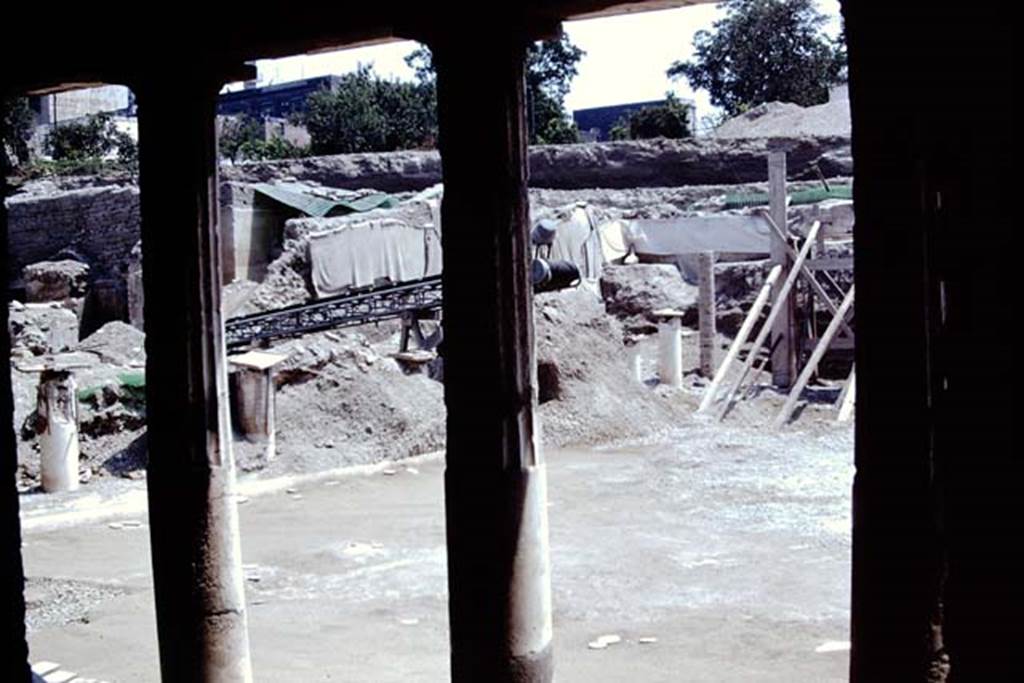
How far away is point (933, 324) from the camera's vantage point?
346cm

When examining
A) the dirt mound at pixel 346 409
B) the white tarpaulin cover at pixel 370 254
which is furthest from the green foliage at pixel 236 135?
the dirt mound at pixel 346 409

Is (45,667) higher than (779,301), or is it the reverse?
(779,301)

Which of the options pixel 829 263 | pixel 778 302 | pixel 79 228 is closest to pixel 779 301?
pixel 778 302

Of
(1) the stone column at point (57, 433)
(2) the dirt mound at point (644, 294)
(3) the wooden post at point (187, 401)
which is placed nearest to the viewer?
(3) the wooden post at point (187, 401)

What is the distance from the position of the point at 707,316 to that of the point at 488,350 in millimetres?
17532

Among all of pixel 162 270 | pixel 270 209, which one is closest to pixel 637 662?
pixel 162 270

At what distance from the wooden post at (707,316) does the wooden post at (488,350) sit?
17.4 m

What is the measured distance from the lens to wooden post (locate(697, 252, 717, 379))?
22.4m

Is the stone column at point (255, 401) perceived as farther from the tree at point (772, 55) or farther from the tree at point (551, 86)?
the tree at point (772, 55)

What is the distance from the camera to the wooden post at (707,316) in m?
22.4

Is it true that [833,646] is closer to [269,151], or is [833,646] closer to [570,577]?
[570,577]

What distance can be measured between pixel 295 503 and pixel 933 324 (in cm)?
1204

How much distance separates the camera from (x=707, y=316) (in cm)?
2234

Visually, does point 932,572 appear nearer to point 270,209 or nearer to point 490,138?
point 490,138
